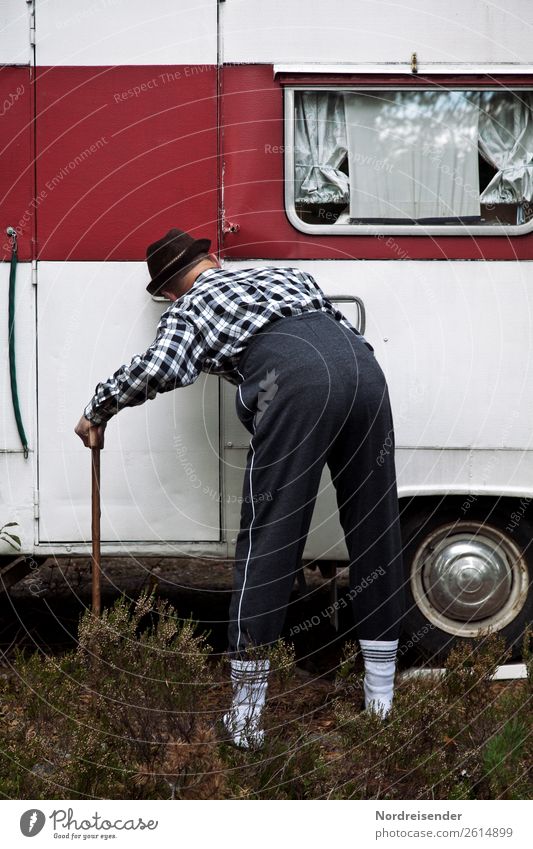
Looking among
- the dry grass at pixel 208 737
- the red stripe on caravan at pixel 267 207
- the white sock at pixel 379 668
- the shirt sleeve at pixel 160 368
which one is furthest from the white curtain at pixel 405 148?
the dry grass at pixel 208 737

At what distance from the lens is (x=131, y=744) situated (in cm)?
297

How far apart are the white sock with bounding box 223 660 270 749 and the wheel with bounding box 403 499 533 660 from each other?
107 centimetres

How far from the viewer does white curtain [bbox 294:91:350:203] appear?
13.2 ft

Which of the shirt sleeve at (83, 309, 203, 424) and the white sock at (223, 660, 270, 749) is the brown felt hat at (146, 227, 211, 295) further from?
the white sock at (223, 660, 270, 749)

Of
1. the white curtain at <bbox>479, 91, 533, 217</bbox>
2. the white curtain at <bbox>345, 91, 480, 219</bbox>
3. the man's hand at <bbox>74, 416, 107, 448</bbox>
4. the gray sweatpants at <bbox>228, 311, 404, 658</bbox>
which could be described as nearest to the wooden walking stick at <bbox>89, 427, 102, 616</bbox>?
the man's hand at <bbox>74, 416, 107, 448</bbox>

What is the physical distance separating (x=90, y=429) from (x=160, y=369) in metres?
0.43

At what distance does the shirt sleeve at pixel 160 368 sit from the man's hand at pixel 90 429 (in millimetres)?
99

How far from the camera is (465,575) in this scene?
4.17m

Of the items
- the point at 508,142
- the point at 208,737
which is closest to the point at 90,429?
A: the point at 208,737

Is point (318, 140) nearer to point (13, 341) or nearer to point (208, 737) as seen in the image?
point (13, 341)

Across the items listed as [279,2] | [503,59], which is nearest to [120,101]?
[279,2]

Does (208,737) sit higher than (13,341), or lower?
lower
